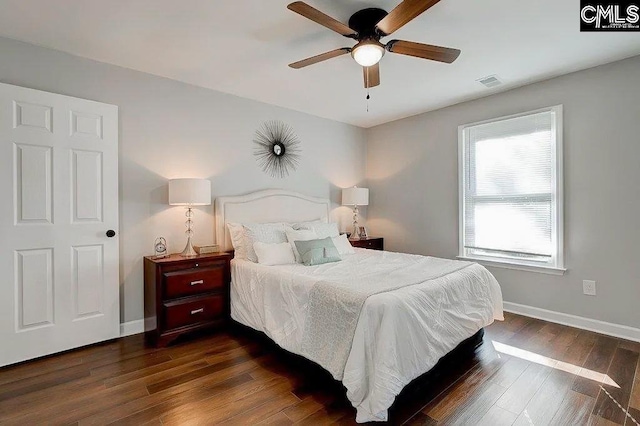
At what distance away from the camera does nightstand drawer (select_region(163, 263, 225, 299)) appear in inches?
109

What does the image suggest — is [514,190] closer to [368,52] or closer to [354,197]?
[354,197]

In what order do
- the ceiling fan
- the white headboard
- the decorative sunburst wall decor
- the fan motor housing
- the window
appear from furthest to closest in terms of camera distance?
the decorative sunburst wall decor → the white headboard → the window → the fan motor housing → the ceiling fan

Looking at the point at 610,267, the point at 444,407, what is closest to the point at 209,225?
the point at 444,407

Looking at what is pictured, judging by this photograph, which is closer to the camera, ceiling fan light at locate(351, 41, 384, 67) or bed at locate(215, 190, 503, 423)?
bed at locate(215, 190, 503, 423)

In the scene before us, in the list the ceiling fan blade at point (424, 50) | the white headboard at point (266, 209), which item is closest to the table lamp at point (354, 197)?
the white headboard at point (266, 209)

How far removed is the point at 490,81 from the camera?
10.9 ft

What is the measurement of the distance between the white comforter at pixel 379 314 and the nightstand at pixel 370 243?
102cm

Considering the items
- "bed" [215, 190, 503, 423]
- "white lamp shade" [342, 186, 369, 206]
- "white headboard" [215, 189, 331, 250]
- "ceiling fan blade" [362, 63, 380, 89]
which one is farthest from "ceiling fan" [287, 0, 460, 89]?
A: "white lamp shade" [342, 186, 369, 206]

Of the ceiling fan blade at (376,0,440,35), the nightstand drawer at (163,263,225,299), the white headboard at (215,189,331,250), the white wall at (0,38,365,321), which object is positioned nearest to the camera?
the ceiling fan blade at (376,0,440,35)

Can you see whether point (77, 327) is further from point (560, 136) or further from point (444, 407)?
point (560, 136)

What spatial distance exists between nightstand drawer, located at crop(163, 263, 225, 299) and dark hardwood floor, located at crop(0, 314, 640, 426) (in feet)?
1.57

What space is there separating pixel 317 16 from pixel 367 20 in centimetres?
51

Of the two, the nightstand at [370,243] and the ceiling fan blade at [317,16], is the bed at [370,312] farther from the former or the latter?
the ceiling fan blade at [317,16]

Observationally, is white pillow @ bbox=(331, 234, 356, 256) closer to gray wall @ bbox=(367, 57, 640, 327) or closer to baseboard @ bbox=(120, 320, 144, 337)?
gray wall @ bbox=(367, 57, 640, 327)
